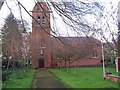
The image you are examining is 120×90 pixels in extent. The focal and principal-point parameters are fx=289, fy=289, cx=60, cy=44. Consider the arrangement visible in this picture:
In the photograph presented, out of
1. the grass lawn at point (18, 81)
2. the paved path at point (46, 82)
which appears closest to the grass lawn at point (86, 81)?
the paved path at point (46, 82)

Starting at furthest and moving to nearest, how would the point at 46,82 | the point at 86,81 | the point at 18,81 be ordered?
1. the point at 18,81
2. the point at 46,82
3. the point at 86,81

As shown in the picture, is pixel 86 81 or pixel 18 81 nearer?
pixel 86 81

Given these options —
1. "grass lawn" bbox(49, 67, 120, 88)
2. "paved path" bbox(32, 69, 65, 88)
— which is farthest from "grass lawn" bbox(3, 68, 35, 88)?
"grass lawn" bbox(49, 67, 120, 88)

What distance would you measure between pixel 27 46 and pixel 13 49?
4266 millimetres

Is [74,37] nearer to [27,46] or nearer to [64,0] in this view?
[64,0]

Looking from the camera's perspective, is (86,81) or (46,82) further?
(46,82)

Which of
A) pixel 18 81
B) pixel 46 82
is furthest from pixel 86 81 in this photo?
pixel 18 81

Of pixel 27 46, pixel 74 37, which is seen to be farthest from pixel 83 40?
pixel 27 46

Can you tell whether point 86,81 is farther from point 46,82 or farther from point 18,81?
point 18,81

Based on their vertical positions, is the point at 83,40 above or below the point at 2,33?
below

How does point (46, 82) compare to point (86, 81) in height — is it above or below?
below

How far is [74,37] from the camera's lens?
9719mm

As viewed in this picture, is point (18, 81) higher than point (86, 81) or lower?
lower

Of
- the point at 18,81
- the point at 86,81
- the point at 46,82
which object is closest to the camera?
the point at 86,81
